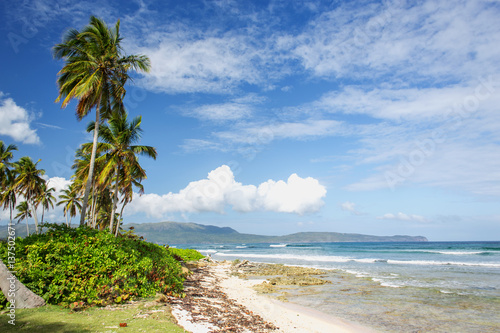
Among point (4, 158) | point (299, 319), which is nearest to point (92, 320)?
point (299, 319)

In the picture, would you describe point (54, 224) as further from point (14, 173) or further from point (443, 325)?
point (14, 173)

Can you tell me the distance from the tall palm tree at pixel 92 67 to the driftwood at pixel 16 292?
326 inches

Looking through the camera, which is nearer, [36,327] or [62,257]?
[36,327]

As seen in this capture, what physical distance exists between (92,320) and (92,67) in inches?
522

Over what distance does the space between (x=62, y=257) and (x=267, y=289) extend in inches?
464

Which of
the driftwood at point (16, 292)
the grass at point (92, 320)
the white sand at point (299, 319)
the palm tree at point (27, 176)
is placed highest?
the palm tree at point (27, 176)

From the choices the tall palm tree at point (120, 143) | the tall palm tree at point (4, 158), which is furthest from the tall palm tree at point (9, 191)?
the tall palm tree at point (120, 143)

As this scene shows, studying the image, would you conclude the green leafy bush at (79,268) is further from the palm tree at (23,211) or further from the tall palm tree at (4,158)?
the palm tree at (23,211)

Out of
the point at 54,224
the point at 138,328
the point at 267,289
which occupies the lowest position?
the point at 267,289

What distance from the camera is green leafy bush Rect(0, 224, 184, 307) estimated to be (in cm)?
709

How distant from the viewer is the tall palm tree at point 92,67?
14.5 m

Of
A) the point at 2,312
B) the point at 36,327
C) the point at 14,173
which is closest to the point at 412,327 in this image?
the point at 36,327

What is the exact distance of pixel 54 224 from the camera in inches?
353

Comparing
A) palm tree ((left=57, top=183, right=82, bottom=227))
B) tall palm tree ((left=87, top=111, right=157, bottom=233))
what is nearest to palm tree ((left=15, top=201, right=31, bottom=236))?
palm tree ((left=57, top=183, right=82, bottom=227))
